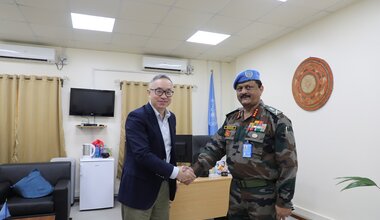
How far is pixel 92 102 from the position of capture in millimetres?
4730

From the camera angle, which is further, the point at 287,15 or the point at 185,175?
the point at 287,15

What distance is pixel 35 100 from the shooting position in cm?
445

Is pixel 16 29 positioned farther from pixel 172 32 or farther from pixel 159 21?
pixel 172 32

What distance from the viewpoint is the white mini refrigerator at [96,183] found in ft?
13.5

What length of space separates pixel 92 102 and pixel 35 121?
952 millimetres

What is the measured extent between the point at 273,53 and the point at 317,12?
1172 mm

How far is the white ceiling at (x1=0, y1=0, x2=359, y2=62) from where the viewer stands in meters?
3.10

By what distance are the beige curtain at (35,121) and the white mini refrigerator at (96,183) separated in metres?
0.69

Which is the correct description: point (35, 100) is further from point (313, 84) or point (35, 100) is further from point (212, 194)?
point (313, 84)

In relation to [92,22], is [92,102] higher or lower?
lower

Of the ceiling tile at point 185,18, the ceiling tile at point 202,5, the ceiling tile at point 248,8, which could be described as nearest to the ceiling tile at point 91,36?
the ceiling tile at point 185,18

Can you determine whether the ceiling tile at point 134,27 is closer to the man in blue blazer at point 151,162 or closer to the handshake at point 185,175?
the man in blue blazer at point 151,162

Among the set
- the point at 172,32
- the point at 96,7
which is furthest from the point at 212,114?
the point at 96,7

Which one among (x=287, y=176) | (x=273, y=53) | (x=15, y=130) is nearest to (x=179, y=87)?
(x=273, y=53)
